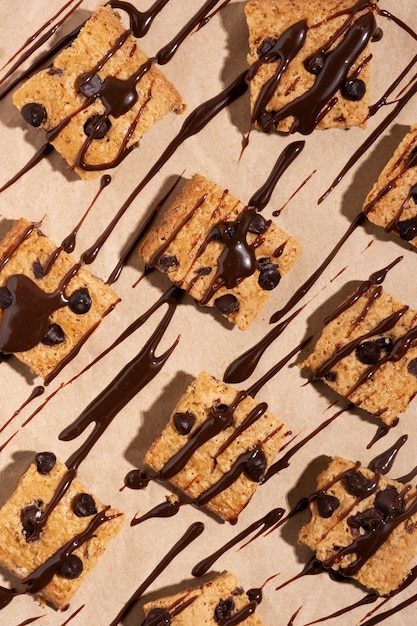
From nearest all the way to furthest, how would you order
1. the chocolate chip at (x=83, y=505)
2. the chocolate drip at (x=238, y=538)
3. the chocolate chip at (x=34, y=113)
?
the chocolate chip at (x=34, y=113), the chocolate chip at (x=83, y=505), the chocolate drip at (x=238, y=538)

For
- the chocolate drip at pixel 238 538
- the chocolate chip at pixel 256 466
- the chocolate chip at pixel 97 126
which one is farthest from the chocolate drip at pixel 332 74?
the chocolate drip at pixel 238 538

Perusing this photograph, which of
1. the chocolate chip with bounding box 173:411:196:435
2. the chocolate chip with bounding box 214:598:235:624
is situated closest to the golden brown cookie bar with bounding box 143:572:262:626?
the chocolate chip with bounding box 214:598:235:624

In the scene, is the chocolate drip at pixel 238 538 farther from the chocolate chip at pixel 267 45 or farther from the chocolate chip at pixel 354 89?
the chocolate chip at pixel 267 45

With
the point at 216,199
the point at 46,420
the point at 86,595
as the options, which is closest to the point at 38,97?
the point at 216,199

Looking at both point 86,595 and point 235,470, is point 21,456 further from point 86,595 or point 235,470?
point 235,470

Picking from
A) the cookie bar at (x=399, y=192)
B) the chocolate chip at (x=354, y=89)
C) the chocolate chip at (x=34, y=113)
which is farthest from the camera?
the cookie bar at (x=399, y=192)

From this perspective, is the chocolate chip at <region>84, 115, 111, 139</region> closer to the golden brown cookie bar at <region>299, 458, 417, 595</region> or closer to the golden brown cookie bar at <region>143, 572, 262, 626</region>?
the golden brown cookie bar at <region>299, 458, 417, 595</region>

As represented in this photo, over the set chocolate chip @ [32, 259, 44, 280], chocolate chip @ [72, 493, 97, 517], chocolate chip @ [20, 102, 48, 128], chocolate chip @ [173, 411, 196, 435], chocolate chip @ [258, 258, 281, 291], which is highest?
chocolate chip @ [258, 258, 281, 291]
